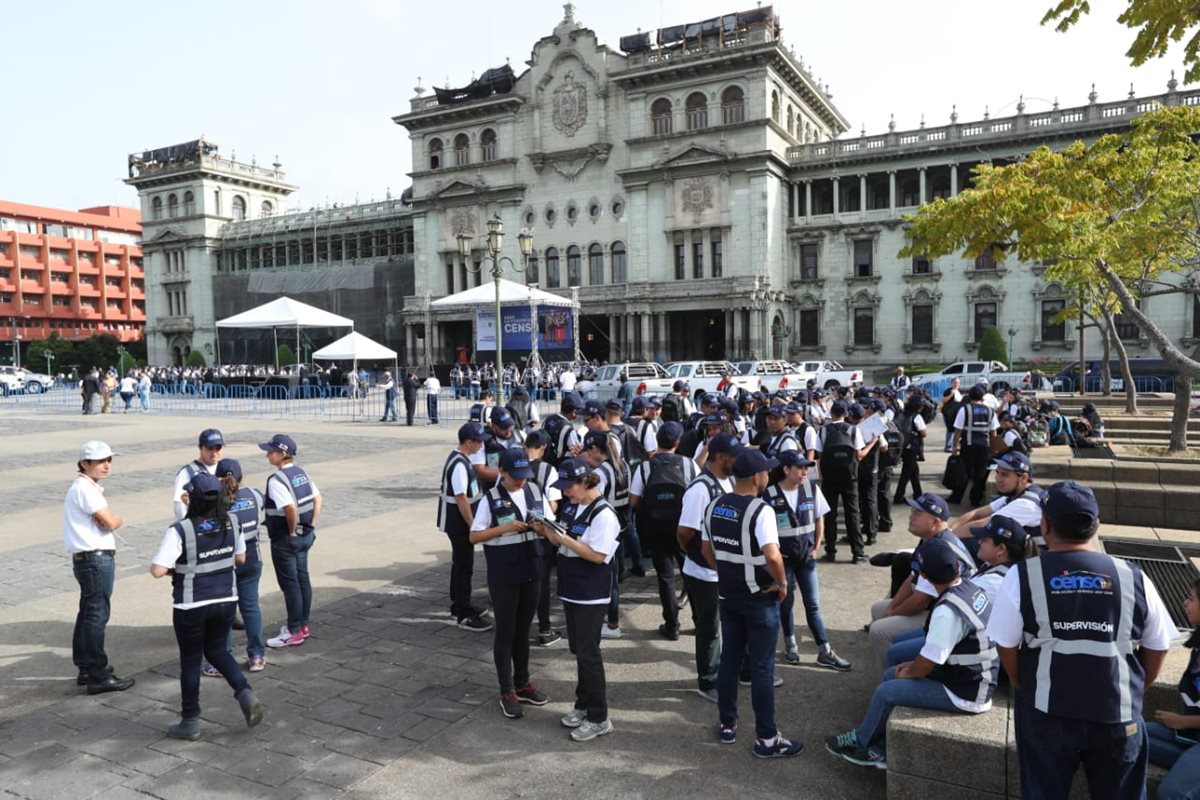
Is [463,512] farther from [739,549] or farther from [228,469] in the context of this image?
[739,549]

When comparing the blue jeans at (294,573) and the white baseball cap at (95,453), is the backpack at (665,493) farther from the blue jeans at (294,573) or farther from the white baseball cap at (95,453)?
the white baseball cap at (95,453)

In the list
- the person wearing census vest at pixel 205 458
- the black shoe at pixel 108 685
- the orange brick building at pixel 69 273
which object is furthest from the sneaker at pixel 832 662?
the orange brick building at pixel 69 273

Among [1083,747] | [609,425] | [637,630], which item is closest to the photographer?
[1083,747]

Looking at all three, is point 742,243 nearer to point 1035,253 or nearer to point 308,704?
point 1035,253

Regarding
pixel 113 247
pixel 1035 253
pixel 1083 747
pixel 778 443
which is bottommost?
pixel 1083 747

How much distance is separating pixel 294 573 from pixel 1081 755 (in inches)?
228

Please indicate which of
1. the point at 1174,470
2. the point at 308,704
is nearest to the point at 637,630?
the point at 308,704

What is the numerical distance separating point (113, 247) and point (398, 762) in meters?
105

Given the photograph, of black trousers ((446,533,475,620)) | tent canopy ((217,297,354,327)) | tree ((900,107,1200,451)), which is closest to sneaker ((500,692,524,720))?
black trousers ((446,533,475,620))

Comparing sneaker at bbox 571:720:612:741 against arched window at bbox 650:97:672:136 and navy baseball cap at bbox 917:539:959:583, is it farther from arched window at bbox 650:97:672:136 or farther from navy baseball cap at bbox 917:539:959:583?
arched window at bbox 650:97:672:136

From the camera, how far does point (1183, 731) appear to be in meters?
4.04

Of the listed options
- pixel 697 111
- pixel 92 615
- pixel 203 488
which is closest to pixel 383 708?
pixel 203 488

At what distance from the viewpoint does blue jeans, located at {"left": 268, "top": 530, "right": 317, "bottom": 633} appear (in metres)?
6.84

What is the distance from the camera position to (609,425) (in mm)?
8922
